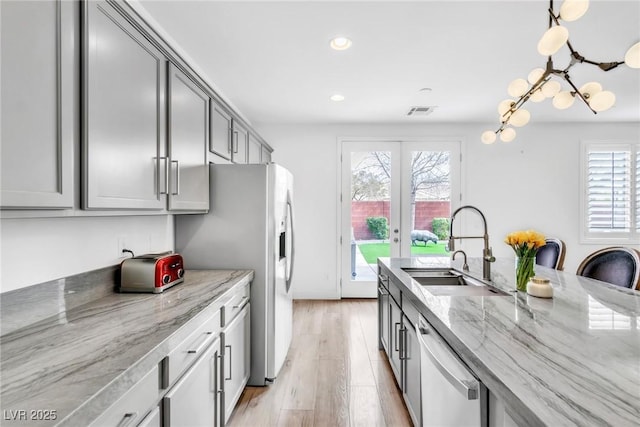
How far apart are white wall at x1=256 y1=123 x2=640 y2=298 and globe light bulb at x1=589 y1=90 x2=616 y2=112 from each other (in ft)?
9.98

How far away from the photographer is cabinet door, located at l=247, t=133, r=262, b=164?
11.9ft

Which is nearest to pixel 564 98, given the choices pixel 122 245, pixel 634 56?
pixel 634 56

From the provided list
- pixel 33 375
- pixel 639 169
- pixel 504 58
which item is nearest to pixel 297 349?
pixel 33 375

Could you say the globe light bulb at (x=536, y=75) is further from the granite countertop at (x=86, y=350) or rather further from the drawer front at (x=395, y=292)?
the granite countertop at (x=86, y=350)

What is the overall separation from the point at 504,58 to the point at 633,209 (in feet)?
12.2

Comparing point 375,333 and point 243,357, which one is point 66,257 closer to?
→ point 243,357

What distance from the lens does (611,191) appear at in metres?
4.65

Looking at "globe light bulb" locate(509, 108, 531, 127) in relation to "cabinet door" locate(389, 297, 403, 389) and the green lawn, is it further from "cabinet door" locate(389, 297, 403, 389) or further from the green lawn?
the green lawn

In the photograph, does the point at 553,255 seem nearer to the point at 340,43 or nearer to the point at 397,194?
the point at 397,194

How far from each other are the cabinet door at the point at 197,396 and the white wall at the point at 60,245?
2.42 ft

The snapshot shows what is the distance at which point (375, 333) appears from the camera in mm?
3395

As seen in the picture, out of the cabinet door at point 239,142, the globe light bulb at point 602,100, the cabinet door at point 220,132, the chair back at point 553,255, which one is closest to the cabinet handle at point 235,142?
the cabinet door at point 239,142

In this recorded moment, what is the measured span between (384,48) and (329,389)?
2535 millimetres

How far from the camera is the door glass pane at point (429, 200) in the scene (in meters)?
4.70
